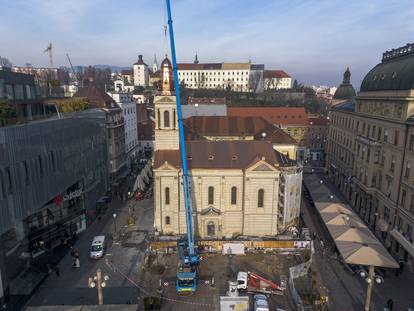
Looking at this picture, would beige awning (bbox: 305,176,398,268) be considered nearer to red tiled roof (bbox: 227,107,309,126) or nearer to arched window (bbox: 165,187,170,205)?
arched window (bbox: 165,187,170,205)

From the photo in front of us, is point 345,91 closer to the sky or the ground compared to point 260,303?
closer to the sky

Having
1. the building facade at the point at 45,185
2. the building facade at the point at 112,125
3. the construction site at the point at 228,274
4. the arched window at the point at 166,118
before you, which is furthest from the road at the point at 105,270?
the arched window at the point at 166,118

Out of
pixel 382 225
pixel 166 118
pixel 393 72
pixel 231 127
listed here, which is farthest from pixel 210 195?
pixel 393 72

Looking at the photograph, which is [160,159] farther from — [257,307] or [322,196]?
[322,196]

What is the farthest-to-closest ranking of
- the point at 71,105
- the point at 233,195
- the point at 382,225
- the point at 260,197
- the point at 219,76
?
the point at 219,76 → the point at 71,105 → the point at 382,225 → the point at 233,195 → the point at 260,197

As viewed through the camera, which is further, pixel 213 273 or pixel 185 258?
pixel 213 273

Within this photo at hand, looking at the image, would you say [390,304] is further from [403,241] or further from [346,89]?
[346,89]
